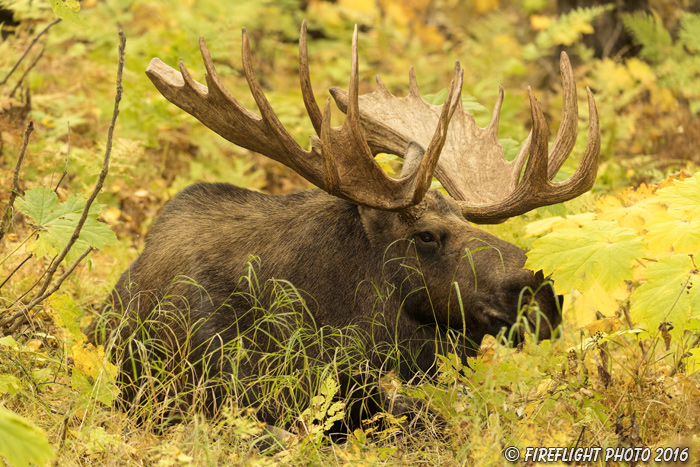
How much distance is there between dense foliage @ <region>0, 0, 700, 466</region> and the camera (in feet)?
11.4

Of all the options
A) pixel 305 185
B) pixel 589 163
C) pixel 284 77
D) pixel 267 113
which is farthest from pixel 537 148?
pixel 284 77

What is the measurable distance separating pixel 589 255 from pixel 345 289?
136 cm

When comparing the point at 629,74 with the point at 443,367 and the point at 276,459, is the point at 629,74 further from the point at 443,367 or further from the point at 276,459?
the point at 276,459

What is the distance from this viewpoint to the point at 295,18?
44.7 ft

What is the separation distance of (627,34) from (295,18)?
18.1 ft

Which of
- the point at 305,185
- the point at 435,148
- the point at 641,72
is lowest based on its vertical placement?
the point at 305,185

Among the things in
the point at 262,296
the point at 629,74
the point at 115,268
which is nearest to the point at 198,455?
the point at 262,296

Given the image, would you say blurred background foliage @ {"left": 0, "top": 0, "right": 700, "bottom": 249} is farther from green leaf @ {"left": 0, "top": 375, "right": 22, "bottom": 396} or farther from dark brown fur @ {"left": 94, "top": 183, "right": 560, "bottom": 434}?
green leaf @ {"left": 0, "top": 375, "right": 22, "bottom": 396}

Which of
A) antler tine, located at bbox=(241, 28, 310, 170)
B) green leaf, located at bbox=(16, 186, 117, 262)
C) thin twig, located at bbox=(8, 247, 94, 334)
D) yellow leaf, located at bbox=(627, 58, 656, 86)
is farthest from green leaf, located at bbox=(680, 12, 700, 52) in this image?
thin twig, located at bbox=(8, 247, 94, 334)

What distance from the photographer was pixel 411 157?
4742 mm

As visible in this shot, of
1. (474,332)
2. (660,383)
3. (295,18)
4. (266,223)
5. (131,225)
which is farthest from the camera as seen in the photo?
(295,18)

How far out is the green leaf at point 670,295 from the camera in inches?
130

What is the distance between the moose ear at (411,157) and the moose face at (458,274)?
19 cm

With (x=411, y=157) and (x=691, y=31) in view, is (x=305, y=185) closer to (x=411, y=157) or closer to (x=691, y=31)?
(x=411, y=157)
